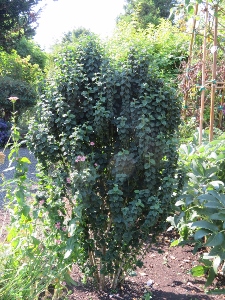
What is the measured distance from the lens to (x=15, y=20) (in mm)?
9773

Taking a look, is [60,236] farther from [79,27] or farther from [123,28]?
[79,27]

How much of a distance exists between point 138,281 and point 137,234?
2.38 ft

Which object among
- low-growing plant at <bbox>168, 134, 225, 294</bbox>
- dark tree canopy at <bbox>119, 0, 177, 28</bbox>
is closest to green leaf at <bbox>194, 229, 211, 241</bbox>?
low-growing plant at <bbox>168, 134, 225, 294</bbox>

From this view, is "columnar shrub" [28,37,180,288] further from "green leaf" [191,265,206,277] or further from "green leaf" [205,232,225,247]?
"green leaf" [191,265,206,277]

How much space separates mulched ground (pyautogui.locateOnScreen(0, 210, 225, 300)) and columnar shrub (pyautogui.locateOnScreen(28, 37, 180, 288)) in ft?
0.80

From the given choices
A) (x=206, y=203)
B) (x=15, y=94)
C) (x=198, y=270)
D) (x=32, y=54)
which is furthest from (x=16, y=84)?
(x=206, y=203)

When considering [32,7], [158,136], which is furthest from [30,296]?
[32,7]

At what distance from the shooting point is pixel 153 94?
7.67ft

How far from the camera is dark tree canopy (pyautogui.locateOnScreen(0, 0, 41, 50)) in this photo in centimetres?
934

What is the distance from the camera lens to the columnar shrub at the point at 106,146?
7.52 ft

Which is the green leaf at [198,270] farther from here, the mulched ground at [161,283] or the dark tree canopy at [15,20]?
the dark tree canopy at [15,20]

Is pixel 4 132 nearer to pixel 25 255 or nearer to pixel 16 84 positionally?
pixel 16 84

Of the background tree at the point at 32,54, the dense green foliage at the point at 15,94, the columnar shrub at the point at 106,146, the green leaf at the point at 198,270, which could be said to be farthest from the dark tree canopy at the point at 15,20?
the green leaf at the point at 198,270

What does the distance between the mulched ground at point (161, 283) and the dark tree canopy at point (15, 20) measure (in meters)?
7.74
